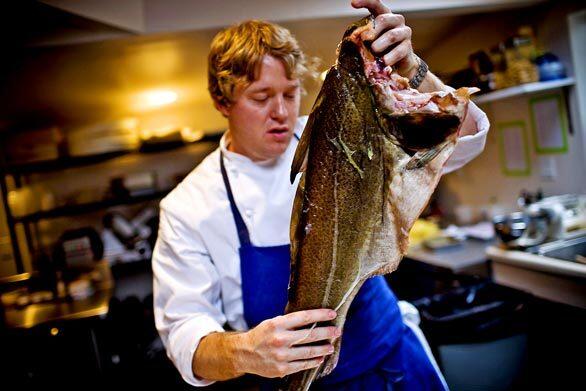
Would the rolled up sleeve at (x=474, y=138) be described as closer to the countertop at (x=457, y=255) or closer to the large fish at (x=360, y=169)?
the large fish at (x=360, y=169)

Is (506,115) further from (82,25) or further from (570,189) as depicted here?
(82,25)

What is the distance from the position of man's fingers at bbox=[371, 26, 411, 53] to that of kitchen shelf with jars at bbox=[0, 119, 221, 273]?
12.7ft

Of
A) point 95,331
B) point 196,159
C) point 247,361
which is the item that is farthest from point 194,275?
point 196,159

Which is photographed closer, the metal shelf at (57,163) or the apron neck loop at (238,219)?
the apron neck loop at (238,219)

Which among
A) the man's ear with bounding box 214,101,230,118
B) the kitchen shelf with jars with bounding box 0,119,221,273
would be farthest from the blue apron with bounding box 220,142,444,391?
the kitchen shelf with jars with bounding box 0,119,221,273

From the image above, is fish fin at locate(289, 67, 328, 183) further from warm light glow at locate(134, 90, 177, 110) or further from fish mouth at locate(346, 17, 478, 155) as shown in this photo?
warm light glow at locate(134, 90, 177, 110)

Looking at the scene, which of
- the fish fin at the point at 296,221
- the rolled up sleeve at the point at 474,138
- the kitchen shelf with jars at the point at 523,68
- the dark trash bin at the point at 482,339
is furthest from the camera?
the kitchen shelf with jars at the point at 523,68

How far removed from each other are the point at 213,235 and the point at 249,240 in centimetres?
12

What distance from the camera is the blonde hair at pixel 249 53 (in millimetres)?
1264

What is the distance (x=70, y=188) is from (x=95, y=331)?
2322 mm

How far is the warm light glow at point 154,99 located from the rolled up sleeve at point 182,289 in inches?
148

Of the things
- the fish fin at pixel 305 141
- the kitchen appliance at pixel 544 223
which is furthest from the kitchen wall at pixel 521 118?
the fish fin at pixel 305 141

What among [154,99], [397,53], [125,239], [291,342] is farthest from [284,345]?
[154,99]

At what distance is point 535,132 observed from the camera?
364 centimetres
